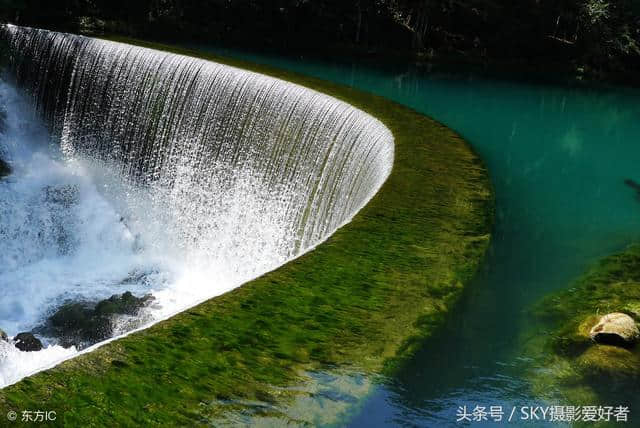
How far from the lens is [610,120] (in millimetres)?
13609

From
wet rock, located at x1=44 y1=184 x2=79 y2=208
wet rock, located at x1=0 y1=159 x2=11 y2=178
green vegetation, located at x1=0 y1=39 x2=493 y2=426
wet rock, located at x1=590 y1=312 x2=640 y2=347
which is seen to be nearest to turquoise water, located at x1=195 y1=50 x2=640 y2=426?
green vegetation, located at x1=0 y1=39 x2=493 y2=426

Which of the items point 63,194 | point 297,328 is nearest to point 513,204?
point 297,328

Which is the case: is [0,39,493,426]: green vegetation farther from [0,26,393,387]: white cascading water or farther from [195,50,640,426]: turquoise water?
[0,26,393,387]: white cascading water

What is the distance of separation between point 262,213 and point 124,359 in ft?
18.0

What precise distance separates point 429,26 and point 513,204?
523 inches

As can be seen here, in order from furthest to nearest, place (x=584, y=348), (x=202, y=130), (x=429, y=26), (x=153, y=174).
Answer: (x=429, y=26) → (x=153, y=174) → (x=202, y=130) → (x=584, y=348)

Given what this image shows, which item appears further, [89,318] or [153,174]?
[153,174]

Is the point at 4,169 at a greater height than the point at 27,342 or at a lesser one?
greater

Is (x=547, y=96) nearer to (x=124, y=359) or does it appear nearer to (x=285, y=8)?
(x=285, y=8)

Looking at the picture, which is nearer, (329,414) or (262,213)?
(329,414)

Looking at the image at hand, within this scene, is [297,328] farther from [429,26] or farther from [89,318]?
[429,26]

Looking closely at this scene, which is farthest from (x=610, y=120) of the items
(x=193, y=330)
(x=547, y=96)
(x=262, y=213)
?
(x=193, y=330)

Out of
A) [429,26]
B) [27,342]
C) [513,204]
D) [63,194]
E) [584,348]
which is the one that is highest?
[429,26]

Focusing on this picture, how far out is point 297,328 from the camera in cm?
417
